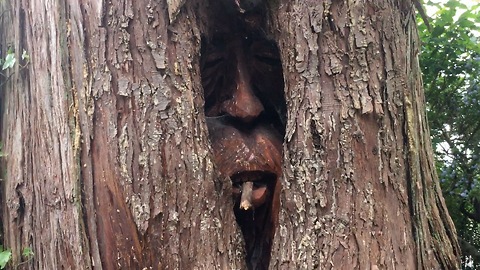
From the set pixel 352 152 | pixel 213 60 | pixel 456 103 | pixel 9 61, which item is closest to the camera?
pixel 352 152

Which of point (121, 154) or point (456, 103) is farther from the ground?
point (456, 103)

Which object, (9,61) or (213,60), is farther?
(213,60)

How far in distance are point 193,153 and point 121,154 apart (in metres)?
0.23

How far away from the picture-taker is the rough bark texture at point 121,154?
1.60 metres

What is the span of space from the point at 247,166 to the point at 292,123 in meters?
0.38

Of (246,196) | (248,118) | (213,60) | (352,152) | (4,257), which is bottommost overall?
(4,257)

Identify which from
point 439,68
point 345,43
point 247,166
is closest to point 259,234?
point 247,166

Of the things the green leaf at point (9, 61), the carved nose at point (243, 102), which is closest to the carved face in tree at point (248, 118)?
the carved nose at point (243, 102)

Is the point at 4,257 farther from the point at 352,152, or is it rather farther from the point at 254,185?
Result: the point at 352,152

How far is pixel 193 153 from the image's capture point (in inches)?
65.4

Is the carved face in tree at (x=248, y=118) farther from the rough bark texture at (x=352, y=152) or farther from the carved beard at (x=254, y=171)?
the rough bark texture at (x=352, y=152)

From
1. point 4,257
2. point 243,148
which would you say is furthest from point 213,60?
point 4,257

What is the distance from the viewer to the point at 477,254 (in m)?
3.40

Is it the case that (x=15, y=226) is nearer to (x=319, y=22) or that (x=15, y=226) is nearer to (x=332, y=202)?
(x=332, y=202)
